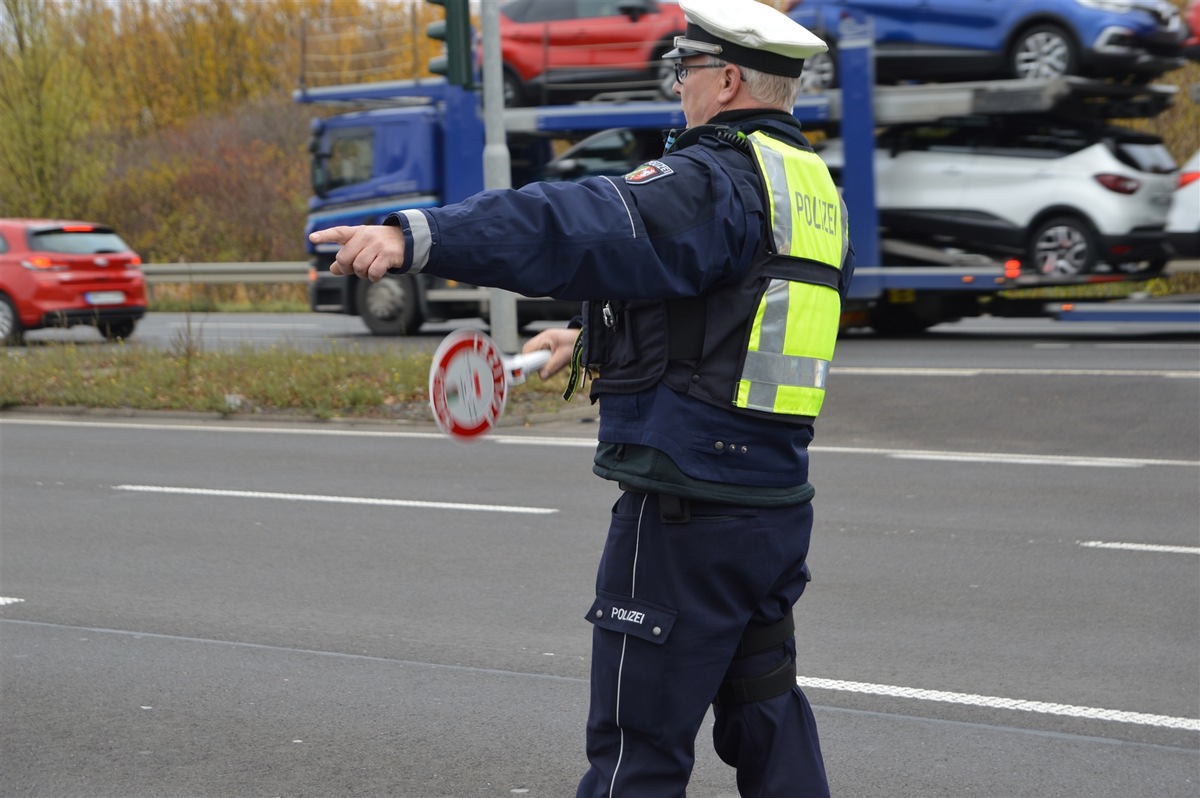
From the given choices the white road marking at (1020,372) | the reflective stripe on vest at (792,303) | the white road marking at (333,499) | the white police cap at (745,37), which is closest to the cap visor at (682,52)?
the white police cap at (745,37)

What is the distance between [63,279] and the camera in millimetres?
19875

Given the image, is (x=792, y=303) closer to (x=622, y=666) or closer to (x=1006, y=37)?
(x=622, y=666)

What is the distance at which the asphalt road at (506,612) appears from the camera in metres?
4.52

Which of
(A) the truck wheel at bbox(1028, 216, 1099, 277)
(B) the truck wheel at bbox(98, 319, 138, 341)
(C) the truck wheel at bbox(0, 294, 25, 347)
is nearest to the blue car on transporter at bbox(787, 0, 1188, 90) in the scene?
(A) the truck wheel at bbox(1028, 216, 1099, 277)

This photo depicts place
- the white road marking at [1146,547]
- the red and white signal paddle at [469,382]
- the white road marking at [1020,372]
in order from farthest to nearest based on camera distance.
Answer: the white road marking at [1020,372]
the white road marking at [1146,547]
the red and white signal paddle at [469,382]

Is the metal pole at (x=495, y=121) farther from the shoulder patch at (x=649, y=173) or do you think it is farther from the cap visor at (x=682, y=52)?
the shoulder patch at (x=649, y=173)

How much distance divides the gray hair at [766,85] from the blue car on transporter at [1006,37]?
12966 mm

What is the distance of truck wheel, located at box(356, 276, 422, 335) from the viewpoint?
65.0 feet

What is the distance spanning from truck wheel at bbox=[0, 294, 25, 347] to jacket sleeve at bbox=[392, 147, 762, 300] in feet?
61.2

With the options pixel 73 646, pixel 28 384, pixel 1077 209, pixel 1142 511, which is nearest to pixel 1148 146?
pixel 1077 209

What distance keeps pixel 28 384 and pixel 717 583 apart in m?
12.9

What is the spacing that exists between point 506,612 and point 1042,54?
39.7 feet

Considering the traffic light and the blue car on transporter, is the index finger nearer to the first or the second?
the traffic light

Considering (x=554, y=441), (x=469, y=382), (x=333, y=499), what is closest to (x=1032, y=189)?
(x=554, y=441)
